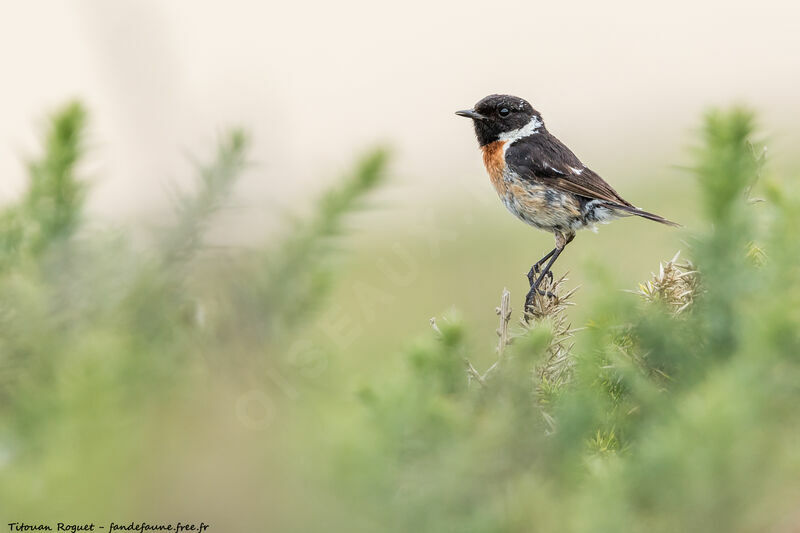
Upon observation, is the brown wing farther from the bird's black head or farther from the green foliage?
the green foliage

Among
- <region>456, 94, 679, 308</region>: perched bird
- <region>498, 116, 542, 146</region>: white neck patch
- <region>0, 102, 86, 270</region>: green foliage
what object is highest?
<region>498, 116, 542, 146</region>: white neck patch

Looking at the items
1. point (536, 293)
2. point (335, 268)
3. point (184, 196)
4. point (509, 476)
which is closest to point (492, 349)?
point (536, 293)

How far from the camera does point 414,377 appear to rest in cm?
104

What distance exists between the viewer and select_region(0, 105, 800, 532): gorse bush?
0.76 metres

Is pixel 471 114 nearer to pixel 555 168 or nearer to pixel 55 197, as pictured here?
pixel 555 168

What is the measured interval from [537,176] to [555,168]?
0.13m

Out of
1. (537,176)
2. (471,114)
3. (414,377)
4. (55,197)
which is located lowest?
(414,377)

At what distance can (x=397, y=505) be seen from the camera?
0.88 m

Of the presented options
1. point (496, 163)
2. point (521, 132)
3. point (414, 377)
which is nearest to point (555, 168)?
point (496, 163)

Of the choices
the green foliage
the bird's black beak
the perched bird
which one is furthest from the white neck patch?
the green foliage

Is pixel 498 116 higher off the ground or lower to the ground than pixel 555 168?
higher

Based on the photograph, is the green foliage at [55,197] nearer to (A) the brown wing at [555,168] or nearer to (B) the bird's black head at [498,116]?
(A) the brown wing at [555,168]

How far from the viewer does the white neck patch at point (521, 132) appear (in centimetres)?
515

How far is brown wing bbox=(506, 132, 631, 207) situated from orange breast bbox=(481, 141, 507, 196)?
6 centimetres
